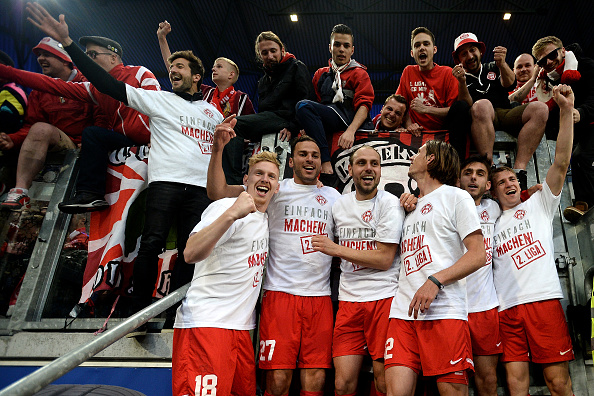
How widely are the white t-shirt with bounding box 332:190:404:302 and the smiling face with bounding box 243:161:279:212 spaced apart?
1.90ft

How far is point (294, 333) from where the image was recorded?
9.50 ft

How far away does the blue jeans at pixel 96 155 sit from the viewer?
4152 millimetres

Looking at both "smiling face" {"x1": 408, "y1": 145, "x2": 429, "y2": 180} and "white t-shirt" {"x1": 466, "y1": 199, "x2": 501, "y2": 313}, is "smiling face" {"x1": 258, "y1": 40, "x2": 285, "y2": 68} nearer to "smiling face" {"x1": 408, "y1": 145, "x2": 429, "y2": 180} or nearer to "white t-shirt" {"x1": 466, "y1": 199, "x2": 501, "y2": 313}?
"smiling face" {"x1": 408, "y1": 145, "x2": 429, "y2": 180}

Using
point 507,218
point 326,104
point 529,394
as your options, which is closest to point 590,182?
point 507,218

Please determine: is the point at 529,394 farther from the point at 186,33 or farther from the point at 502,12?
the point at 186,33

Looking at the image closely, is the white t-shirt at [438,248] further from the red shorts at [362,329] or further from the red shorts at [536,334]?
the red shorts at [536,334]

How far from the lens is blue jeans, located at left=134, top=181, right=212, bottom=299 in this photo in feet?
11.1

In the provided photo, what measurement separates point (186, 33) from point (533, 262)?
10.8 meters

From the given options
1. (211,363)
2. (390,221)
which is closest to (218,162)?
(390,221)

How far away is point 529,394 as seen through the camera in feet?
10.00

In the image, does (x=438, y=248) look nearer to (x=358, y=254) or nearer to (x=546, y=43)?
(x=358, y=254)

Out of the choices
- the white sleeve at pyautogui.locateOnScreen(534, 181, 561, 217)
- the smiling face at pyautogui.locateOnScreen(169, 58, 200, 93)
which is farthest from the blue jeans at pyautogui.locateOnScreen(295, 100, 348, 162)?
the white sleeve at pyautogui.locateOnScreen(534, 181, 561, 217)

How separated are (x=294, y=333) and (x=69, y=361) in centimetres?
142

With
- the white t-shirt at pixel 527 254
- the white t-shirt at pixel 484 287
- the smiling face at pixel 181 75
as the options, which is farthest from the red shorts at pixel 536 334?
the smiling face at pixel 181 75
